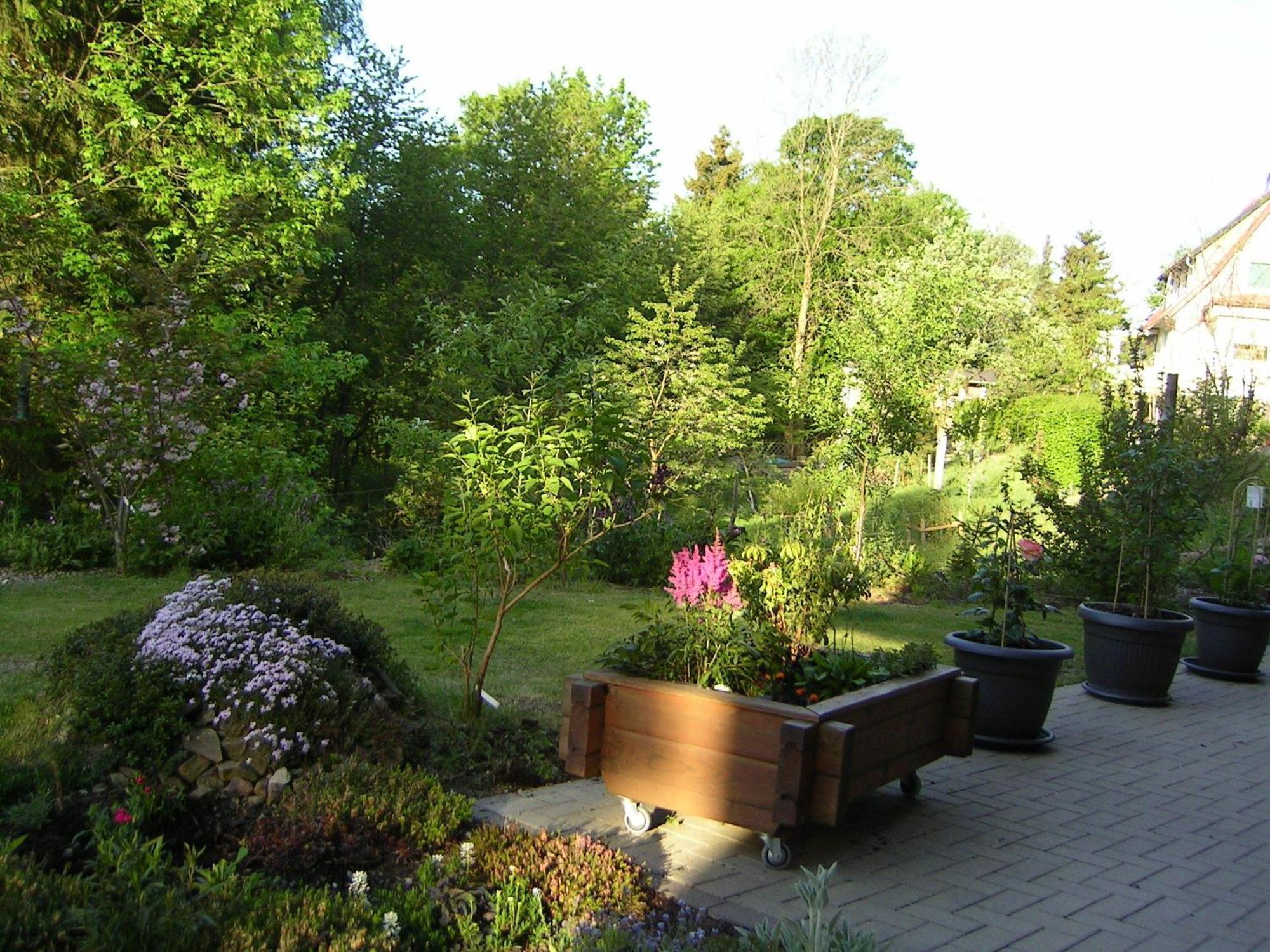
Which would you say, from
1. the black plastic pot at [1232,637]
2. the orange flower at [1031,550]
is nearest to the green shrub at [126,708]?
the orange flower at [1031,550]

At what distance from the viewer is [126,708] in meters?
3.90

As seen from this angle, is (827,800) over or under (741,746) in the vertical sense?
under

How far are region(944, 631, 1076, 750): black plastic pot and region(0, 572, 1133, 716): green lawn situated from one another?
0.74 metres

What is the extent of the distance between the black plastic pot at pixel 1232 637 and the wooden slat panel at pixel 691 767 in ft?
19.7

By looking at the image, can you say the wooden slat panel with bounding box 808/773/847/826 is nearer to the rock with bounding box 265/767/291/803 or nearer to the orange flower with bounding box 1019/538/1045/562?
the rock with bounding box 265/767/291/803

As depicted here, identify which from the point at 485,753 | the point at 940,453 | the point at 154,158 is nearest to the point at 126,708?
the point at 485,753

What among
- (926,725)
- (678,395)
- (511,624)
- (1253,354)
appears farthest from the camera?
(1253,354)

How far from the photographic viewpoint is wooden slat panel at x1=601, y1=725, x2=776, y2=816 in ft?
12.0

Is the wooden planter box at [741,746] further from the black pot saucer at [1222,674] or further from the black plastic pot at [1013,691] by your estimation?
the black pot saucer at [1222,674]

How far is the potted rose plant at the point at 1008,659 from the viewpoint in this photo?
5.62m

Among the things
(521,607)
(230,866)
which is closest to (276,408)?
(521,607)

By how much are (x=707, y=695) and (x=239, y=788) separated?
169 centimetres

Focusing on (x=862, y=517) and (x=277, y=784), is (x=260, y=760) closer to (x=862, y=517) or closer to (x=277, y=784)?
(x=277, y=784)

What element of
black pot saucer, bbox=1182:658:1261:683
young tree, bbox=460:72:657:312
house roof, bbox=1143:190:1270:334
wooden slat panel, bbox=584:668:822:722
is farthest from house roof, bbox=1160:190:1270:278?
wooden slat panel, bbox=584:668:822:722
